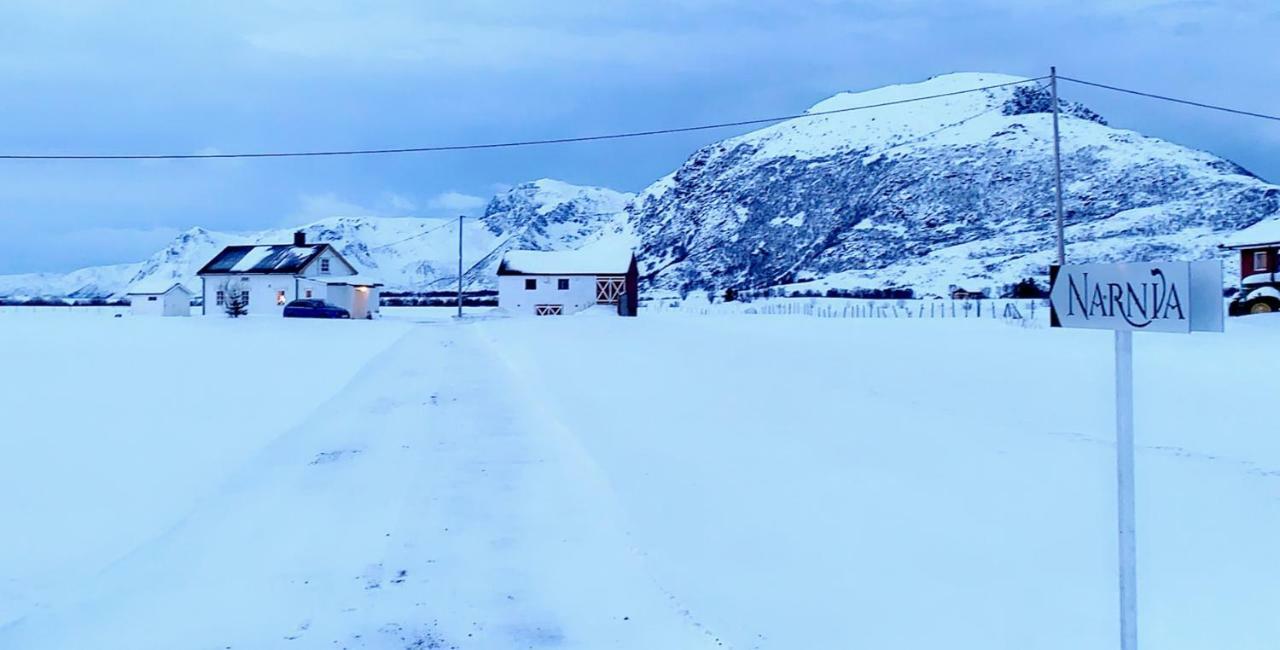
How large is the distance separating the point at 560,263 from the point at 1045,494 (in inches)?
2132

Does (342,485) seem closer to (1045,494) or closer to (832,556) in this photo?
(832,556)

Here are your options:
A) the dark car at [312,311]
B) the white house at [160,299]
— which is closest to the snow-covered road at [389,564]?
the dark car at [312,311]

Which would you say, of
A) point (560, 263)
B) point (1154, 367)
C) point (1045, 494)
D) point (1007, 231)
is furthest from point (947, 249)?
point (1045, 494)

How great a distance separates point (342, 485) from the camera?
8102 millimetres

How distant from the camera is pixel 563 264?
60094mm

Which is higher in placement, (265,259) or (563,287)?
(265,259)

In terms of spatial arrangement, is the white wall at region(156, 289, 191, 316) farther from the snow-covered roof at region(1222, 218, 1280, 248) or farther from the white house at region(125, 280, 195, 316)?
the snow-covered roof at region(1222, 218, 1280, 248)

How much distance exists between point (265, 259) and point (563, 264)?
20528 millimetres

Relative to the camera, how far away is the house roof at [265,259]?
5606cm

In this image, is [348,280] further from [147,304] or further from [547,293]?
[147,304]

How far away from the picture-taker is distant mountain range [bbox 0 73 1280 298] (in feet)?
357

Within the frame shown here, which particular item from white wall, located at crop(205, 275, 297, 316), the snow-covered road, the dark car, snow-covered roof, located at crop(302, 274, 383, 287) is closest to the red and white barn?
the snow-covered road

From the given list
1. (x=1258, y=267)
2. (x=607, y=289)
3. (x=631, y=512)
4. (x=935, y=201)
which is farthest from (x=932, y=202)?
(x=631, y=512)

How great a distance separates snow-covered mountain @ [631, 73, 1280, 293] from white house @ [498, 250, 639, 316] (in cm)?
4826
